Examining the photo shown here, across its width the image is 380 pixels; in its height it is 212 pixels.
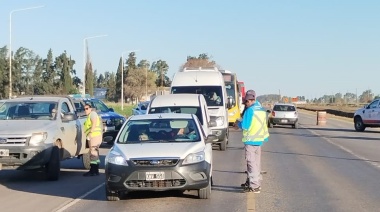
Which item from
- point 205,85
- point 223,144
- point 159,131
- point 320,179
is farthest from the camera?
point 205,85

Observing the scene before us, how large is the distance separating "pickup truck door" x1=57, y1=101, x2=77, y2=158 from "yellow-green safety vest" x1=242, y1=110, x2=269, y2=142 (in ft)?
15.3

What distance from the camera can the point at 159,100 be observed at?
18172mm

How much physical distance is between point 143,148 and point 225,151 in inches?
430

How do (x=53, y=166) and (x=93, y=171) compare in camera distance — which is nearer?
(x=53, y=166)

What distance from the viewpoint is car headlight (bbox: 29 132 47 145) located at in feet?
42.1

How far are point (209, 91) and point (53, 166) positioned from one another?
10995 millimetres

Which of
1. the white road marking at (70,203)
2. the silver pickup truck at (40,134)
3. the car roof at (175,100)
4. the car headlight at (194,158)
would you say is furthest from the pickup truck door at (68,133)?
the car headlight at (194,158)

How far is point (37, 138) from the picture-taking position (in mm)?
12906

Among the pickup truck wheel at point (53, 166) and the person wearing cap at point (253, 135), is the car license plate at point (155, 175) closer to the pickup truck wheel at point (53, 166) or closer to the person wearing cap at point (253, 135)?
the person wearing cap at point (253, 135)

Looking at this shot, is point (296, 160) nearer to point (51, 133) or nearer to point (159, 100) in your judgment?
point (159, 100)

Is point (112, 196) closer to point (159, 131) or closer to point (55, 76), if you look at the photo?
point (159, 131)

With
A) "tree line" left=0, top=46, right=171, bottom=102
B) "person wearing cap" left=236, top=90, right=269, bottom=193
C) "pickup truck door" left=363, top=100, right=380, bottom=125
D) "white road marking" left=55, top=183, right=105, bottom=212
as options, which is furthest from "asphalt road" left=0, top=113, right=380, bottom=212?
"tree line" left=0, top=46, right=171, bottom=102

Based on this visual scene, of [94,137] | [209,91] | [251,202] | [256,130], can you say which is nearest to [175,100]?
[94,137]

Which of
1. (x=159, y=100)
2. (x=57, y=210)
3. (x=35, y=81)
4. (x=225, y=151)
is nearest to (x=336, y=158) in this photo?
(x=225, y=151)
